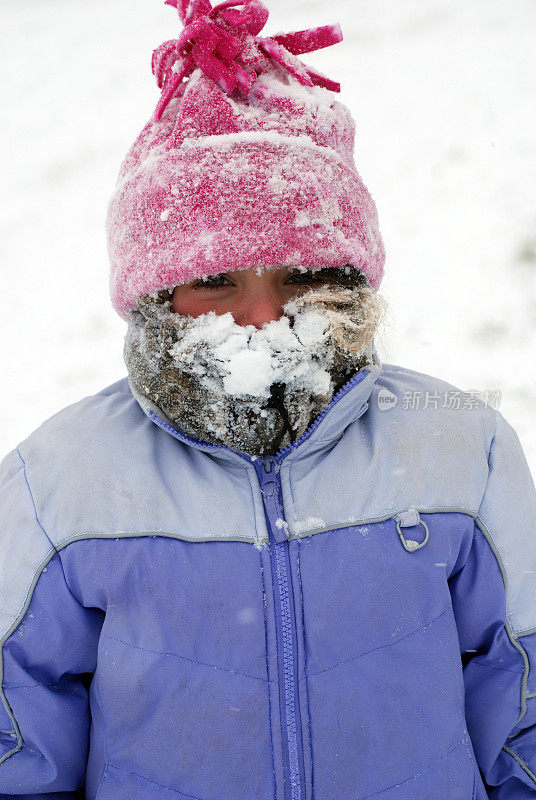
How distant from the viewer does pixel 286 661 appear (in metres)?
1.13

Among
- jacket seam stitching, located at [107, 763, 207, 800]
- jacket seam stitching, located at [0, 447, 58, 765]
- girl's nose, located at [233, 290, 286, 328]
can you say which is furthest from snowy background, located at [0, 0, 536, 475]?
jacket seam stitching, located at [107, 763, 207, 800]

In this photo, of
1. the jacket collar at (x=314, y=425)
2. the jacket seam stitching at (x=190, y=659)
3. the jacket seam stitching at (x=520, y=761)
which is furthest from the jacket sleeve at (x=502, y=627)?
the jacket seam stitching at (x=190, y=659)

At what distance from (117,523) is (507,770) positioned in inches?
35.6

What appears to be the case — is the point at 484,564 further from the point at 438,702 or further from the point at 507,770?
the point at 507,770

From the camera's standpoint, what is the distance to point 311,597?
1152 millimetres

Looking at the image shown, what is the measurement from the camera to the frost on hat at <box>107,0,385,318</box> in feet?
3.82

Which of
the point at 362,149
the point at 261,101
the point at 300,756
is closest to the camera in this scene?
the point at 300,756

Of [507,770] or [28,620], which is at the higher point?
[28,620]

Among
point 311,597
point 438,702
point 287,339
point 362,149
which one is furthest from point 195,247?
point 362,149

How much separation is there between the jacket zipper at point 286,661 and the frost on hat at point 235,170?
1.63 feet

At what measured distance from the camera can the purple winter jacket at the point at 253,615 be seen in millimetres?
1140

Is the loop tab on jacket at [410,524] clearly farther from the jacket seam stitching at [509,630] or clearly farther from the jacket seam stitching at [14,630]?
the jacket seam stitching at [14,630]

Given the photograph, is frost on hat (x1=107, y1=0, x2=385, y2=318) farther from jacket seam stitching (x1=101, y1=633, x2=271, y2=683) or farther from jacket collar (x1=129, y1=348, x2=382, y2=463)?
jacket seam stitching (x1=101, y1=633, x2=271, y2=683)

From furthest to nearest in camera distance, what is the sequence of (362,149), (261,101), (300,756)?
1. (362,149)
2. (261,101)
3. (300,756)
